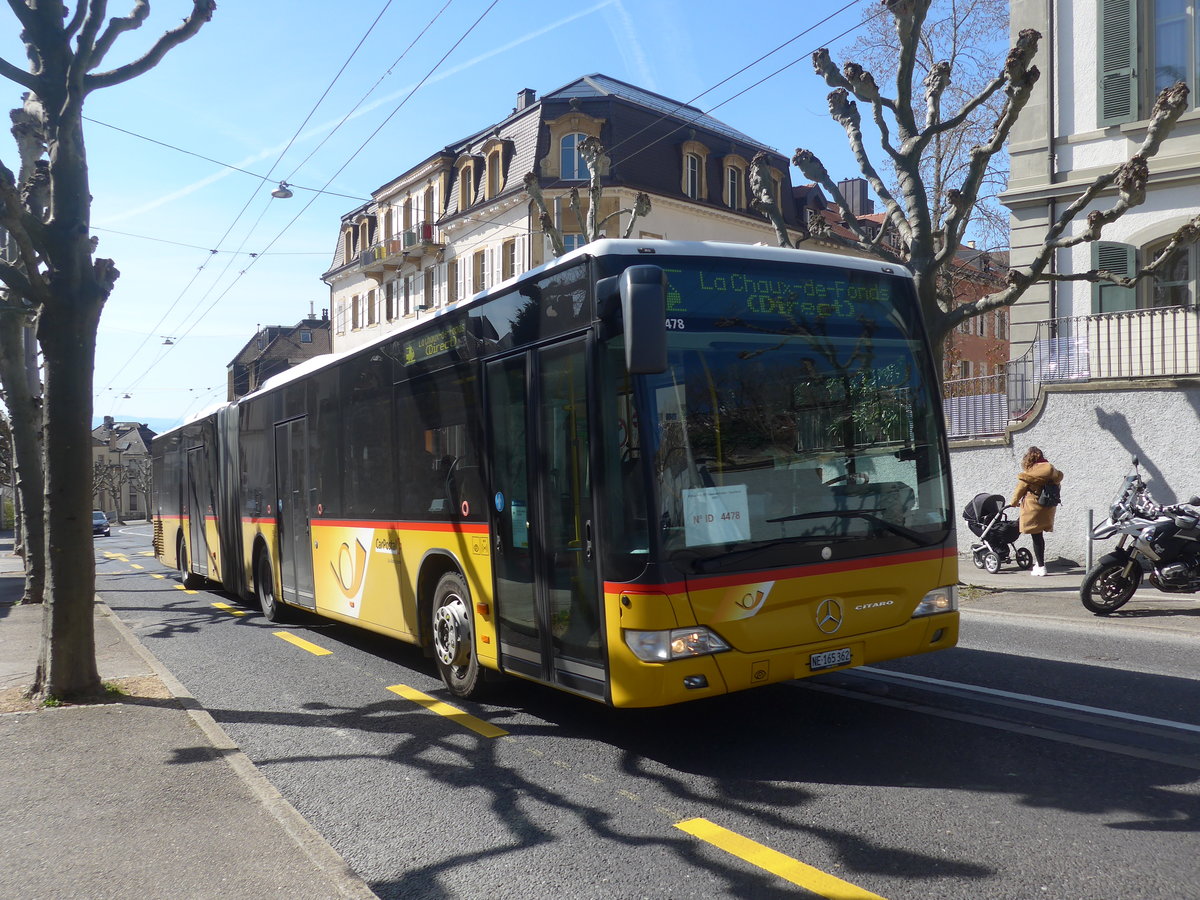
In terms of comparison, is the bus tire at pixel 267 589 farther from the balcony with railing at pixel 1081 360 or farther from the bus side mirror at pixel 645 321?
the balcony with railing at pixel 1081 360

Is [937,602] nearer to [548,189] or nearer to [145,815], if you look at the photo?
[145,815]

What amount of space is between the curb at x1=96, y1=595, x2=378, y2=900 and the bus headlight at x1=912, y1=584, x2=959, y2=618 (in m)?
3.49

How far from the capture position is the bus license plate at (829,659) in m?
5.69

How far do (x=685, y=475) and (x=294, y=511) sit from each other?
23.0 ft

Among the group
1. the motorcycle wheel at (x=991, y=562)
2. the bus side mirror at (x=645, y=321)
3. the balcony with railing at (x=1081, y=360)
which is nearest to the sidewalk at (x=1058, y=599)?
the motorcycle wheel at (x=991, y=562)

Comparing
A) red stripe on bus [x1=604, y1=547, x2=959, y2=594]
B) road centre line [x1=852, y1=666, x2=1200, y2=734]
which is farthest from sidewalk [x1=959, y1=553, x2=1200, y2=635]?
red stripe on bus [x1=604, y1=547, x2=959, y2=594]

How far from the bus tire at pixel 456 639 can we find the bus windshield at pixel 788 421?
241 cm

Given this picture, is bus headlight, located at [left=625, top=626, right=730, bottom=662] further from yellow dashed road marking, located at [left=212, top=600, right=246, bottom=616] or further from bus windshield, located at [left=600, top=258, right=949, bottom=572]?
yellow dashed road marking, located at [left=212, top=600, right=246, bottom=616]

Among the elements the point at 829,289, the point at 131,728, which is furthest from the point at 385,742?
the point at 829,289

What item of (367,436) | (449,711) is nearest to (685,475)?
A: (449,711)

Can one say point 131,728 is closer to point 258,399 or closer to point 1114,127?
point 258,399

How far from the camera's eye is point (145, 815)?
491cm

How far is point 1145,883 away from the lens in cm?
382

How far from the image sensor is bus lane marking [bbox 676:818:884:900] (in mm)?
3871
